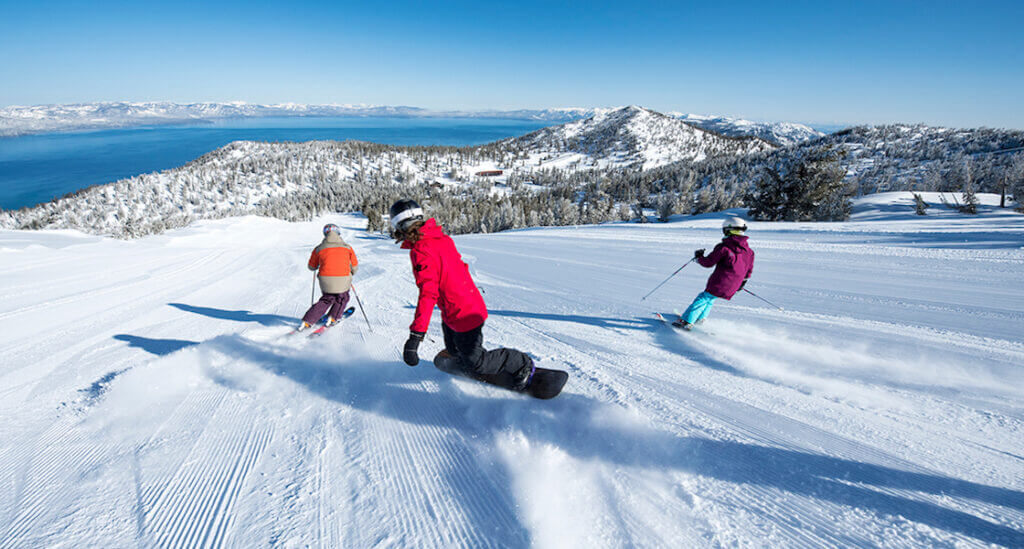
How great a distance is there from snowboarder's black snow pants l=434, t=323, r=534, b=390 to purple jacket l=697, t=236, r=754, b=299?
2918mm

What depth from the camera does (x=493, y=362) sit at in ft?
10.5

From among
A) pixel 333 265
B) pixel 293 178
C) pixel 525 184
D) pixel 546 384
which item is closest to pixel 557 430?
pixel 546 384

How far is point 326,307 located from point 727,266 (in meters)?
5.74

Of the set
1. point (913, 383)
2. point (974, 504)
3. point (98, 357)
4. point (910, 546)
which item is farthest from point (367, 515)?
point (98, 357)

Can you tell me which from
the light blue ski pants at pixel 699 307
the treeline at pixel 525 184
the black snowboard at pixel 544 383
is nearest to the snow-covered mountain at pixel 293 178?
the treeline at pixel 525 184

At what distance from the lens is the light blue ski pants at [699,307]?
4.75 m

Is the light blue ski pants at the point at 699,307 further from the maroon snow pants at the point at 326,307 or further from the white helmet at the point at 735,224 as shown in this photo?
the maroon snow pants at the point at 326,307

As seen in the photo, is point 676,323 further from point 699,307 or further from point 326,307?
point 326,307

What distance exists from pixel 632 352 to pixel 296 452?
3.48 m

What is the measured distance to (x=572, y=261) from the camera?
1020 cm

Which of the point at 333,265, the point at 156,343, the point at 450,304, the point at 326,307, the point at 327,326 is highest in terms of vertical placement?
the point at 333,265

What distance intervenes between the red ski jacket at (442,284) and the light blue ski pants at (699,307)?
304 centimetres

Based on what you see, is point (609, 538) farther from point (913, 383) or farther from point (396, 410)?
point (913, 383)

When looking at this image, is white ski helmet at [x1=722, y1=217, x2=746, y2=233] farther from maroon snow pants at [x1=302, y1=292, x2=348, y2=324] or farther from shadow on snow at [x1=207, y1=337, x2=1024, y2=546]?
maroon snow pants at [x1=302, y1=292, x2=348, y2=324]
